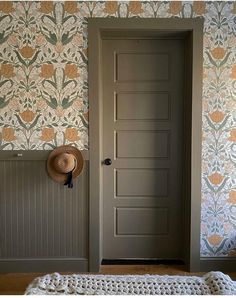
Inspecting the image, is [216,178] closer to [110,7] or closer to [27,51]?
[110,7]

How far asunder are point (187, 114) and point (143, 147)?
51 cm

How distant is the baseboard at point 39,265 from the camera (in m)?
2.59

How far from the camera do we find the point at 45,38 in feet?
8.19

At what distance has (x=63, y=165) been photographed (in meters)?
2.46

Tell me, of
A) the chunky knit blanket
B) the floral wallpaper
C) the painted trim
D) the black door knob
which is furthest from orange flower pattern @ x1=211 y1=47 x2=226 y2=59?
the chunky knit blanket

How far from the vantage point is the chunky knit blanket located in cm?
107

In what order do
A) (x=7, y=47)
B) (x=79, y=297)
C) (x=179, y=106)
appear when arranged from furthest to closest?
(x=179, y=106) → (x=7, y=47) → (x=79, y=297)

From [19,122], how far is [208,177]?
1.73 meters

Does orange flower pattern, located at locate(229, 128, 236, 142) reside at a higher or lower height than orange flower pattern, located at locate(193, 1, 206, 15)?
lower

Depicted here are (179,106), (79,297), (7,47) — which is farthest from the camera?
(179,106)

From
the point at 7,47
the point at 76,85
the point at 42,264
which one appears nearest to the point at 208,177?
the point at 76,85

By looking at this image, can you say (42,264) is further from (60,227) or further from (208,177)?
(208,177)

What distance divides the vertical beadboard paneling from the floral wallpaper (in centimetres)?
27

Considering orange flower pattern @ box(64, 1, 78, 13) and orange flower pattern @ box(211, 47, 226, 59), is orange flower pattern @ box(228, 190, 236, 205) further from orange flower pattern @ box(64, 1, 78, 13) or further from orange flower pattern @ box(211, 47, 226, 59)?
orange flower pattern @ box(64, 1, 78, 13)
